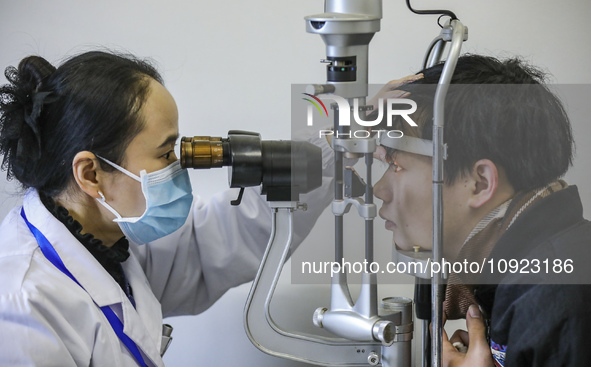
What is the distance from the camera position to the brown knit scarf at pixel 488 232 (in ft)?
3.79

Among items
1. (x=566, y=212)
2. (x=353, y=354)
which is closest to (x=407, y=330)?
(x=353, y=354)

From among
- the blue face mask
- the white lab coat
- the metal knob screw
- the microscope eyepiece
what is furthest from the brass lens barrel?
the metal knob screw

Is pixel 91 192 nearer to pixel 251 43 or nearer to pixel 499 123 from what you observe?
pixel 251 43

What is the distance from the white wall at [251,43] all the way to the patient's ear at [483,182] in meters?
0.61

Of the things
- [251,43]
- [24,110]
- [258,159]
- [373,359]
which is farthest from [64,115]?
[373,359]

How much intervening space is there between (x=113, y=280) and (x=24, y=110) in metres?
0.37

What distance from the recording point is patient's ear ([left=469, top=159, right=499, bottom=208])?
3.78 feet

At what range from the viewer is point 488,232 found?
→ 1.19m

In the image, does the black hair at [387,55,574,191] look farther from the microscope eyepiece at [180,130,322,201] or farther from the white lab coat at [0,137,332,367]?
the white lab coat at [0,137,332,367]

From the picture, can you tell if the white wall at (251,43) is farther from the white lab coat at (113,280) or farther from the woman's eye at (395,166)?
the woman's eye at (395,166)

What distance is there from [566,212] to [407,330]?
330 mm

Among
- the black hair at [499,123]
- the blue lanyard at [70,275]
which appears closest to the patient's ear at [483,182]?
the black hair at [499,123]

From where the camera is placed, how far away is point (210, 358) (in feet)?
5.94

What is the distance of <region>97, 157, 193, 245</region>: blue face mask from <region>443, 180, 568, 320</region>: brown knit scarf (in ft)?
1.82
